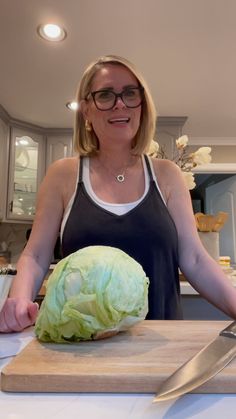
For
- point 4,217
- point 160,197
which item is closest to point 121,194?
point 160,197

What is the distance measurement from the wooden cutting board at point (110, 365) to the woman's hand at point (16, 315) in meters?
0.12

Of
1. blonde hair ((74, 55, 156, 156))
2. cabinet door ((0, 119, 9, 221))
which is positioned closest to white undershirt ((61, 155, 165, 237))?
blonde hair ((74, 55, 156, 156))

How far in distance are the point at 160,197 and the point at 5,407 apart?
0.66 metres

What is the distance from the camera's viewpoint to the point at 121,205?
0.88 m

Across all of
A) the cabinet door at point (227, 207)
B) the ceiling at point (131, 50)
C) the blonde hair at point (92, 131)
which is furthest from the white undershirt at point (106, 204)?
the cabinet door at point (227, 207)

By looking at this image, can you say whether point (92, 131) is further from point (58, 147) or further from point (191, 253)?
point (58, 147)

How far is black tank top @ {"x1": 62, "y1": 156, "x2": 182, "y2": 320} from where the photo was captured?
85 centimetres

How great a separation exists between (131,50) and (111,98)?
1293mm

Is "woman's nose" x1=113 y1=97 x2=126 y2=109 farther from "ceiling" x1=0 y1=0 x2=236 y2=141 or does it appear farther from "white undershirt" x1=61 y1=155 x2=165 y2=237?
"ceiling" x1=0 y1=0 x2=236 y2=141

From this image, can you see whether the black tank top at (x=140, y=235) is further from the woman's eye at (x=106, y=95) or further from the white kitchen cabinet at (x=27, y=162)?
the white kitchen cabinet at (x=27, y=162)

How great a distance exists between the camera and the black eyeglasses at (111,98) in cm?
91

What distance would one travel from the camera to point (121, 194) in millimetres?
923

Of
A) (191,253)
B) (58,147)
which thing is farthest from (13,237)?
(191,253)

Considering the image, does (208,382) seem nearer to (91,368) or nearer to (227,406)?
(227,406)
